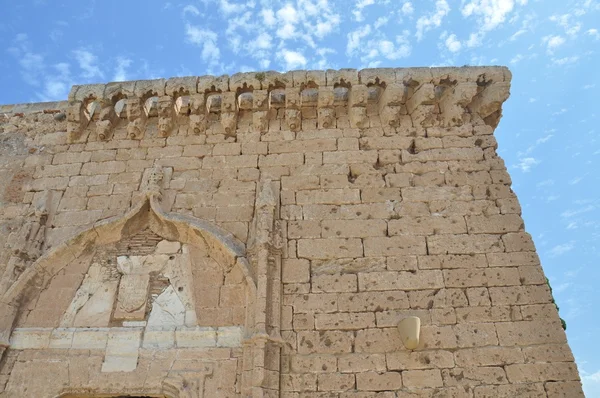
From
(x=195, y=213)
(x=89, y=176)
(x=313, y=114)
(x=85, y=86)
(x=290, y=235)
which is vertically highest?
(x=85, y=86)

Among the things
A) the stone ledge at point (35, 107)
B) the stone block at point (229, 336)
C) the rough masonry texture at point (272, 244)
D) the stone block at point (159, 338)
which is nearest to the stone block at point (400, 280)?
the rough masonry texture at point (272, 244)

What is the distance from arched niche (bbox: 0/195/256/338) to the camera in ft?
15.6

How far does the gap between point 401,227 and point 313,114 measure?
185 cm

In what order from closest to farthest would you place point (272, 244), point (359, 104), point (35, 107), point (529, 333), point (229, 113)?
1. point (529, 333)
2. point (272, 244)
3. point (359, 104)
4. point (229, 113)
5. point (35, 107)

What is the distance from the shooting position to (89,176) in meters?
5.71

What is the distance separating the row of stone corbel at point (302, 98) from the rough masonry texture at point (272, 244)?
0.08 feet

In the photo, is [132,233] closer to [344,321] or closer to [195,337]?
[195,337]

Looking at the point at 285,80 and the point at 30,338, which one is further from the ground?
the point at 285,80

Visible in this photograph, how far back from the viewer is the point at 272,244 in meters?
4.73

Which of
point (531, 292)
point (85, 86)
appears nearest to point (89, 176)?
point (85, 86)

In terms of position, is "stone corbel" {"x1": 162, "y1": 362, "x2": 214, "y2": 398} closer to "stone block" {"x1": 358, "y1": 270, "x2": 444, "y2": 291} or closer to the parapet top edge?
"stone block" {"x1": 358, "y1": 270, "x2": 444, "y2": 291}

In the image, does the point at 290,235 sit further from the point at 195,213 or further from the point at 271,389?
the point at 271,389

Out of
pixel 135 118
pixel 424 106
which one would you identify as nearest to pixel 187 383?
pixel 135 118

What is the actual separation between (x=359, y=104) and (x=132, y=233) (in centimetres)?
298
